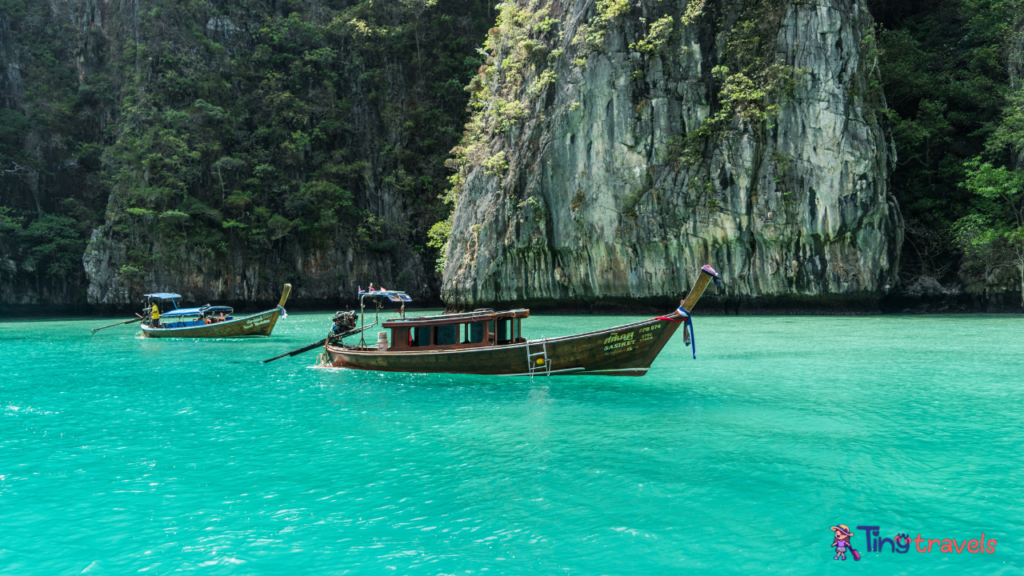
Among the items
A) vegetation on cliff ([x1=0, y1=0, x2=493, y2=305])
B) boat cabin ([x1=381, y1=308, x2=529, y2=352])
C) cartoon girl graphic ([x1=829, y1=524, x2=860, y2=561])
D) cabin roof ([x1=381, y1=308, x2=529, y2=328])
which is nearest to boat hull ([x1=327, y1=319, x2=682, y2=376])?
boat cabin ([x1=381, y1=308, x2=529, y2=352])

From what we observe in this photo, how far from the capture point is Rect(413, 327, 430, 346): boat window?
1419 centimetres

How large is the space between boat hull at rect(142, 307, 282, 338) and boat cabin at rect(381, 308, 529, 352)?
12339 mm

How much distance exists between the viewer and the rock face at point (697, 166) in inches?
1128

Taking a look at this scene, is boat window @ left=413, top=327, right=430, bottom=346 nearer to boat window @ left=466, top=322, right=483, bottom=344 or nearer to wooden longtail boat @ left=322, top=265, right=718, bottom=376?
wooden longtail boat @ left=322, top=265, right=718, bottom=376

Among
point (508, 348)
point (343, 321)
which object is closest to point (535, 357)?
point (508, 348)

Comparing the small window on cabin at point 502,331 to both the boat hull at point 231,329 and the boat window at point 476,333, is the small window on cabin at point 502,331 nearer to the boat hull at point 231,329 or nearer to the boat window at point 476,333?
the boat window at point 476,333

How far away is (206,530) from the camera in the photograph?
554cm

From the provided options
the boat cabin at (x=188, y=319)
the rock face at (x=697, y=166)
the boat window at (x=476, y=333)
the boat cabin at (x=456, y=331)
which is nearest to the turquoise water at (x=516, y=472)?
the boat cabin at (x=456, y=331)

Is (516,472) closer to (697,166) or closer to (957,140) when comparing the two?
(697,166)

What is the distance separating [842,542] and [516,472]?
3323 millimetres

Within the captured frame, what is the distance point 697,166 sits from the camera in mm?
30234

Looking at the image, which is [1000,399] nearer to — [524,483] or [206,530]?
[524,483]

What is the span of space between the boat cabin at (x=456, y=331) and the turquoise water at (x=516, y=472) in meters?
0.84

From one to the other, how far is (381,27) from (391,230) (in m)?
15.5
